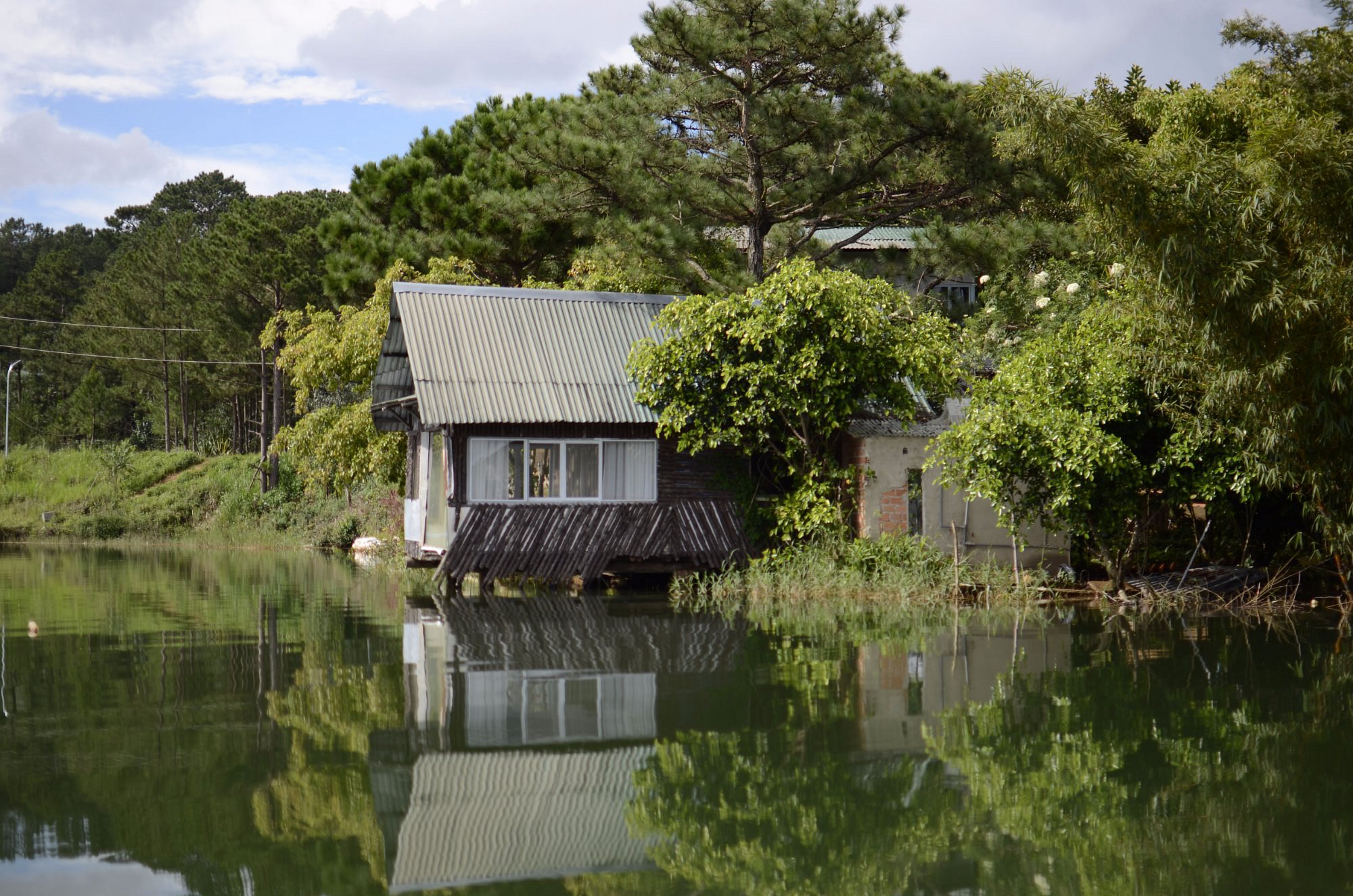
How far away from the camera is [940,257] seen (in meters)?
22.8

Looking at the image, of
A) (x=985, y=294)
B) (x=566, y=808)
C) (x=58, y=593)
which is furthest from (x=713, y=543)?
(x=566, y=808)

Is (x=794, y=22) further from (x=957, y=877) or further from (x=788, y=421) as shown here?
(x=957, y=877)

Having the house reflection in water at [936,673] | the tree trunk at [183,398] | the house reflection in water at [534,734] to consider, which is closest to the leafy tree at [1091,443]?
the house reflection in water at [936,673]

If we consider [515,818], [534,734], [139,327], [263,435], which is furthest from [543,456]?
[139,327]

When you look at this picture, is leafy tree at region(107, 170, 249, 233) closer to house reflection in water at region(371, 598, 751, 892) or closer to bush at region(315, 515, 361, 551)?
bush at region(315, 515, 361, 551)

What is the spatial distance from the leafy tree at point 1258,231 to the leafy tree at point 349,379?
14489 millimetres

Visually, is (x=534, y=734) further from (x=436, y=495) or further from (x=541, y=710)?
(x=436, y=495)

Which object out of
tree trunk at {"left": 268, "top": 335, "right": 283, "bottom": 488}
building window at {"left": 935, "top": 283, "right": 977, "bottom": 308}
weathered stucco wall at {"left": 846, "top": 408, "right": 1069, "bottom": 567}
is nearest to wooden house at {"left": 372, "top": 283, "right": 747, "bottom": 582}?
weathered stucco wall at {"left": 846, "top": 408, "right": 1069, "bottom": 567}

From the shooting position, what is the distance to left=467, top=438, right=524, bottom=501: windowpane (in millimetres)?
19484

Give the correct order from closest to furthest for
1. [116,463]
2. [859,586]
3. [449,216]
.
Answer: [859,586] < [449,216] < [116,463]

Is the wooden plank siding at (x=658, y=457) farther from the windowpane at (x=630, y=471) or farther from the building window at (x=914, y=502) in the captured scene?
the building window at (x=914, y=502)

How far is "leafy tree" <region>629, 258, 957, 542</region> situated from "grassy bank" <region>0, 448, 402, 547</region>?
15.0 meters

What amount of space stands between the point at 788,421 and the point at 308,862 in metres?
13.7

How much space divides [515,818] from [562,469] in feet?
43.2
